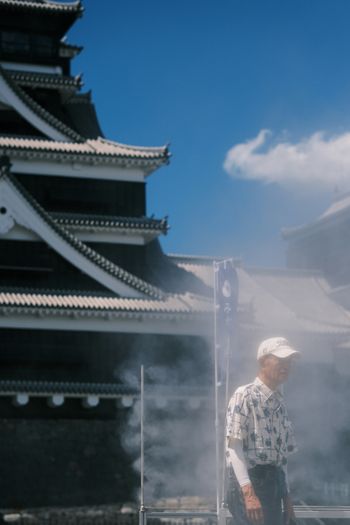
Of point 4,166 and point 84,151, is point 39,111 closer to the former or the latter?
point 84,151

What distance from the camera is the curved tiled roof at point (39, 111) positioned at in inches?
941

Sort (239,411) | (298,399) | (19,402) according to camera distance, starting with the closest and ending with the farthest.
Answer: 1. (239,411)
2. (19,402)
3. (298,399)

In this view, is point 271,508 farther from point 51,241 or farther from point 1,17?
point 1,17

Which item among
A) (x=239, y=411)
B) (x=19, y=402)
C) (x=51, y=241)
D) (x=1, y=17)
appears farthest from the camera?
(x=1, y=17)

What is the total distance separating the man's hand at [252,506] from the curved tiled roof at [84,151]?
1838 cm

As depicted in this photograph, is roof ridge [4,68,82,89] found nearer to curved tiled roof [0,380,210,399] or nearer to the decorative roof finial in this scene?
the decorative roof finial

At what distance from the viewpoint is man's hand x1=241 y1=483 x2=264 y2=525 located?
574 centimetres

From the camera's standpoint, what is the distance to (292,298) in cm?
2900

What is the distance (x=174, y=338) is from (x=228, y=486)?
52.0 feet

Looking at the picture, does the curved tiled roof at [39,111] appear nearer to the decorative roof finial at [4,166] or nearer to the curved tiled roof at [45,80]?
the curved tiled roof at [45,80]

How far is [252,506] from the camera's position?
5.75m

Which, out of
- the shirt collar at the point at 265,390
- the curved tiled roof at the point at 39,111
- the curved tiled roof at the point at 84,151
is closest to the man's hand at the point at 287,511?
the shirt collar at the point at 265,390

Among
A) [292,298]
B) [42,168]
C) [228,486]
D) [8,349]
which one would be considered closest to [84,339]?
[8,349]

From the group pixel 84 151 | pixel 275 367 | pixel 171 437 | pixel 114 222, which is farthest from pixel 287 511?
pixel 84 151
